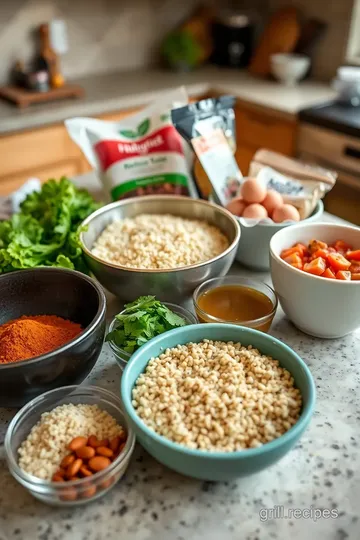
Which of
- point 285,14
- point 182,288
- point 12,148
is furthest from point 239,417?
point 285,14

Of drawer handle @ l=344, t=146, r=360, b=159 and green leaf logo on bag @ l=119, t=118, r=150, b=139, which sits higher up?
green leaf logo on bag @ l=119, t=118, r=150, b=139

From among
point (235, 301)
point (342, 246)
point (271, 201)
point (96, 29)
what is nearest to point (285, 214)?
point (271, 201)

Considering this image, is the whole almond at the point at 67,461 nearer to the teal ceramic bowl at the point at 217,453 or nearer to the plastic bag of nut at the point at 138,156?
the teal ceramic bowl at the point at 217,453

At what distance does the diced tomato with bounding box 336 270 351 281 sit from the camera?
0.91 m

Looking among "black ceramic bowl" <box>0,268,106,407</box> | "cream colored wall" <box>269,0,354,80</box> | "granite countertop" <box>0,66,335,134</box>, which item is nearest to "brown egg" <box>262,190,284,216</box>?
"black ceramic bowl" <box>0,268,106,407</box>

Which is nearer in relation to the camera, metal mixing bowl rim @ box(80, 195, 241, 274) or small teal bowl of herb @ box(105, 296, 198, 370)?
small teal bowl of herb @ box(105, 296, 198, 370)

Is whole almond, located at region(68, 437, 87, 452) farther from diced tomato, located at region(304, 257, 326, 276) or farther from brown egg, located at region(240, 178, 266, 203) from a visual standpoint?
brown egg, located at region(240, 178, 266, 203)

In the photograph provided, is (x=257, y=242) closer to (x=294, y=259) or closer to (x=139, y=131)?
(x=294, y=259)

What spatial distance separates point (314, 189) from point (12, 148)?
5.11 ft

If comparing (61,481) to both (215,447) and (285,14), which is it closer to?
(215,447)

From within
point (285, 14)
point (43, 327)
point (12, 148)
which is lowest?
point (12, 148)

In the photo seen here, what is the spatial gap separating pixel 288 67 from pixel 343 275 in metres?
2.14

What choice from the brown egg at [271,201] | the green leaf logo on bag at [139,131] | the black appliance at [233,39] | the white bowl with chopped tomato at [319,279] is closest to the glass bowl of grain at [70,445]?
the white bowl with chopped tomato at [319,279]

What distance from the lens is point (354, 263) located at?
0.97 meters
